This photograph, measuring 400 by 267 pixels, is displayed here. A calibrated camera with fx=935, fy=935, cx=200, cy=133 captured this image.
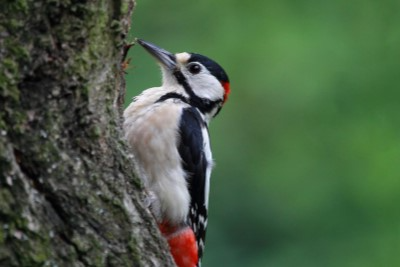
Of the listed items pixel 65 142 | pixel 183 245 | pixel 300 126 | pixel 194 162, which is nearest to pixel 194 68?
pixel 194 162

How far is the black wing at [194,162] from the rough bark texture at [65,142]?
1115 mm

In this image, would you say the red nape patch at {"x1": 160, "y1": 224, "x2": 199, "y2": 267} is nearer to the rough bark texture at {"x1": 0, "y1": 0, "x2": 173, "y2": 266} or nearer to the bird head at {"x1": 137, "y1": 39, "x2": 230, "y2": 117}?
the bird head at {"x1": 137, "y1": 39, "x2": 230, "y2": 117}

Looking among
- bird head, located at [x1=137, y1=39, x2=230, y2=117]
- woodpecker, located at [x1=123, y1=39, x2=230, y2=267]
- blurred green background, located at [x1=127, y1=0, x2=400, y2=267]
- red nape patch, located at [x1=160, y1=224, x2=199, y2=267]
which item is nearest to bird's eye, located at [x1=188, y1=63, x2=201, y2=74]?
bird head, located at [x1=137, y1=39, x2=230, y2=117]

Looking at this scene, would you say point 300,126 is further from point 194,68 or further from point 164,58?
point 164,58

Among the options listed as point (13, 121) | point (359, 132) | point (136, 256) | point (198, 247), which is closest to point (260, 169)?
point (359, 132)

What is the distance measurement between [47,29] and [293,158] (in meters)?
4.27

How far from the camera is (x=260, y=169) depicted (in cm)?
679

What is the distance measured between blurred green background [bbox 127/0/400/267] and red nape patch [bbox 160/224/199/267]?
173 centimetres

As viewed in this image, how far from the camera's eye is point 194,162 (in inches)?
162

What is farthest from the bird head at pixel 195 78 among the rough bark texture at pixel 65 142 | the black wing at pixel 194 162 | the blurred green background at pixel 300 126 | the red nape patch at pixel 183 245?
the rough bark texture at pixel 65 142

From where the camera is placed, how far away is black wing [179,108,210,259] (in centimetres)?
408

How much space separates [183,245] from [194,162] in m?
0.37

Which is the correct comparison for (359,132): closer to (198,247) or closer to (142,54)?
(142,54)

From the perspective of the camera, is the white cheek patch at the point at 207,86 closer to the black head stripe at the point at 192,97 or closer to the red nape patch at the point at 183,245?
the black head stripe at the point at 192,97
